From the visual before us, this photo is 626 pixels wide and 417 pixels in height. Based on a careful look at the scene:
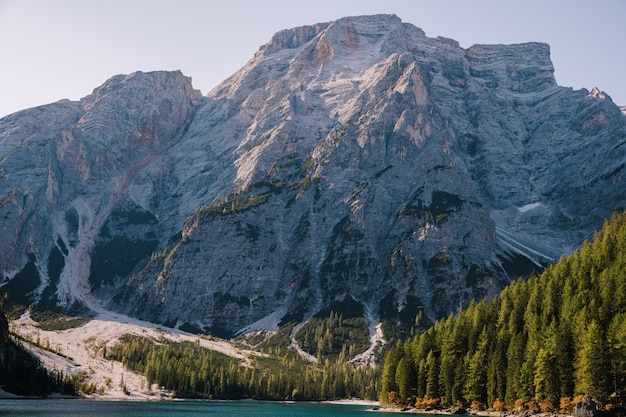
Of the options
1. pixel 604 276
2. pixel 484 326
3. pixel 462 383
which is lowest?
pixel 462 383

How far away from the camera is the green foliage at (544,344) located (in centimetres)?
13338

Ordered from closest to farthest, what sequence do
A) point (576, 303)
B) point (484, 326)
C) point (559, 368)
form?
point (559, 368)
point (576, 303)
point (484, 326)

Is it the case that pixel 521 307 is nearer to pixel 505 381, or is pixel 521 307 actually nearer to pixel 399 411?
pixel 505 381

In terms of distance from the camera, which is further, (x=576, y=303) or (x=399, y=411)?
(x=399, y=411)

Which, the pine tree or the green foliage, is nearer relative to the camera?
the pine tree

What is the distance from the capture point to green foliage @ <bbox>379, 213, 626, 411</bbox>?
438 ft

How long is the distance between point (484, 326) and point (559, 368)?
36.7 meters

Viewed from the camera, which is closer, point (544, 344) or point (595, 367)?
point (595, 367)

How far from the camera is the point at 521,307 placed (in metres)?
177

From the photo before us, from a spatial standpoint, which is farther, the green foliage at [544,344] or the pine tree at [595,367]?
the green foliage at [544,344]

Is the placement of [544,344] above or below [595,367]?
above

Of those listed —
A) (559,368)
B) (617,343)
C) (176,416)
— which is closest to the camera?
(617,343)

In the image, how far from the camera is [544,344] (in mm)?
151875

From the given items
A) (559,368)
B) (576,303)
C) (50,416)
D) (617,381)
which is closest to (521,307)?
(576,303)
